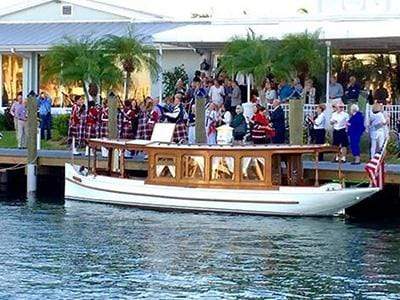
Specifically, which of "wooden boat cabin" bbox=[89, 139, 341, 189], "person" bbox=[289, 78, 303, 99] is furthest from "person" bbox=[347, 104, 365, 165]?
"person" bbox=[289, 78, 303, 99]

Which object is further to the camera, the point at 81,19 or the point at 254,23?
the point at 81,19

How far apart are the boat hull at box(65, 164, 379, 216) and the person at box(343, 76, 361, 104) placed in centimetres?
589

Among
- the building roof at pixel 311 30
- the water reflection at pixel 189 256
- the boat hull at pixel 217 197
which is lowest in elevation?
the water reflection at pixel 189 256

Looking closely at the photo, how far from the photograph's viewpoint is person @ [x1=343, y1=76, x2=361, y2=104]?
1583 inches

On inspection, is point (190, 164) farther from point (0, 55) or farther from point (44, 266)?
point (0, 55)

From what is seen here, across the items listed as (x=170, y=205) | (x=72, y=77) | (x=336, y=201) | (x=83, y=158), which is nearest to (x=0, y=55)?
(x=72, y=77)

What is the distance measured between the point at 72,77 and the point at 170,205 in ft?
26.7

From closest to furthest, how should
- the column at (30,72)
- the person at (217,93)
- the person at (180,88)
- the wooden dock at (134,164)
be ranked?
the wooden dock at (134,164), the person at (217,93), the person at (180,88), the column at (30,72)

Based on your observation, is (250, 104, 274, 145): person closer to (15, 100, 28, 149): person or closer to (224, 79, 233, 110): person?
(224, 79, 233, 110): person

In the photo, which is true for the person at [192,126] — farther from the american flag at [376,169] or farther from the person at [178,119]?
the american flag at [376,169]

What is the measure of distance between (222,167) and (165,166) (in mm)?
1717

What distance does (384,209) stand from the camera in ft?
123

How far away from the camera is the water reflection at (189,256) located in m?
25.6

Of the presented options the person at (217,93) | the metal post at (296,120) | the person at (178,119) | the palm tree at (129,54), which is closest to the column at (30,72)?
the palm tree at (129,54)
